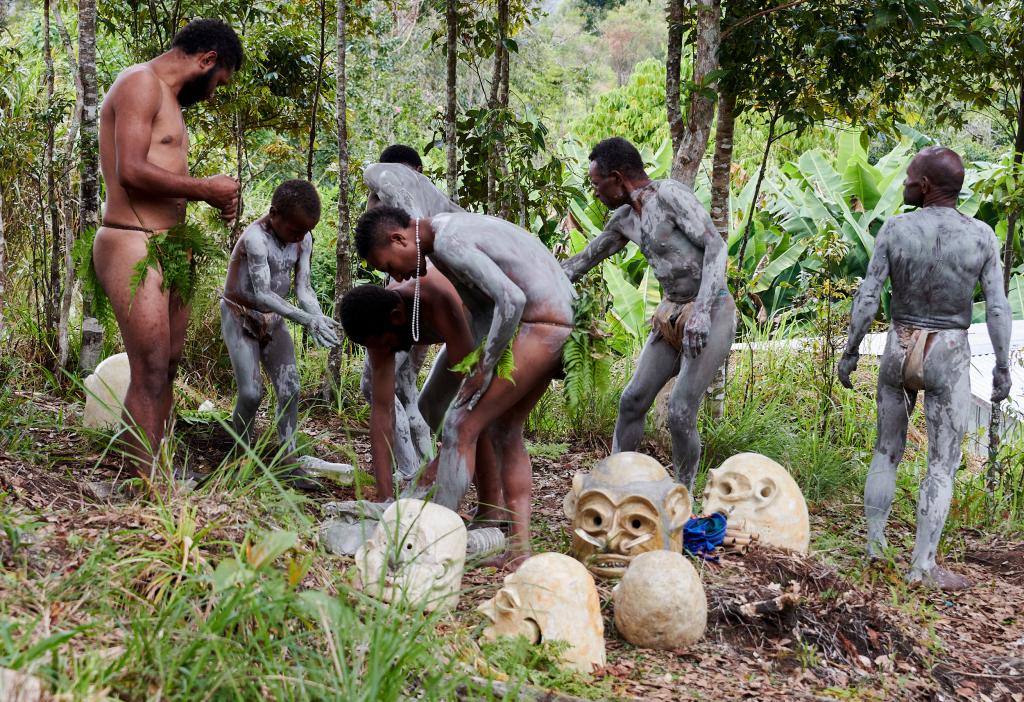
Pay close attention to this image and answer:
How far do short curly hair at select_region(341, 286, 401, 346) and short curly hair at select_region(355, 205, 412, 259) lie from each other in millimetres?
249

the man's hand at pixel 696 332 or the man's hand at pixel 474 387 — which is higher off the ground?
the man's hand at pixel 696 332

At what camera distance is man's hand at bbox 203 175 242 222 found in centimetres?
469

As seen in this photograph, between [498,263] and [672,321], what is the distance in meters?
1.36

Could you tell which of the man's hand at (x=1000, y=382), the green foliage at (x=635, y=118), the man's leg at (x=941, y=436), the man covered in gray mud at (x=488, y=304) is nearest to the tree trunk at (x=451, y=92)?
the man covered in gray mud at (x=488, y=304)

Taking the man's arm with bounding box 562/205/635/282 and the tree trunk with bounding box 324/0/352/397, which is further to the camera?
the tree trunk with bounding box 324/0/352/397

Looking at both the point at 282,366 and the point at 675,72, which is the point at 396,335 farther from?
the point at 675,72

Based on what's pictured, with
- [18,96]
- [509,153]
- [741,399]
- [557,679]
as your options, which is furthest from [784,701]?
[18,96]

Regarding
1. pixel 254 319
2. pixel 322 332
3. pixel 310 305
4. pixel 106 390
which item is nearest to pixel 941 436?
pixel 322 332

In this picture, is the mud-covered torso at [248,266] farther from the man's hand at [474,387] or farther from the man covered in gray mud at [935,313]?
the man covered in gray mud at [935,313]

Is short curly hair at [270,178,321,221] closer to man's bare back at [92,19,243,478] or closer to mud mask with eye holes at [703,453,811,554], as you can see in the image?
man's bare back at [92,19,243,478]

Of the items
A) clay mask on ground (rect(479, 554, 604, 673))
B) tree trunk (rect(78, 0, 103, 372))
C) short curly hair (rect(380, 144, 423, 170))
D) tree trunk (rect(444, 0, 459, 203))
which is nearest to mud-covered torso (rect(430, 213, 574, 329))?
clay mask on ground (rect(479, 554, 604, 673))

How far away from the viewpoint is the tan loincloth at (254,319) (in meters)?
5.80

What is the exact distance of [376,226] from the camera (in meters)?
4.53

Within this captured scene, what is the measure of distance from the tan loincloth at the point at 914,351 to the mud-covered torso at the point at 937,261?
5 cm
